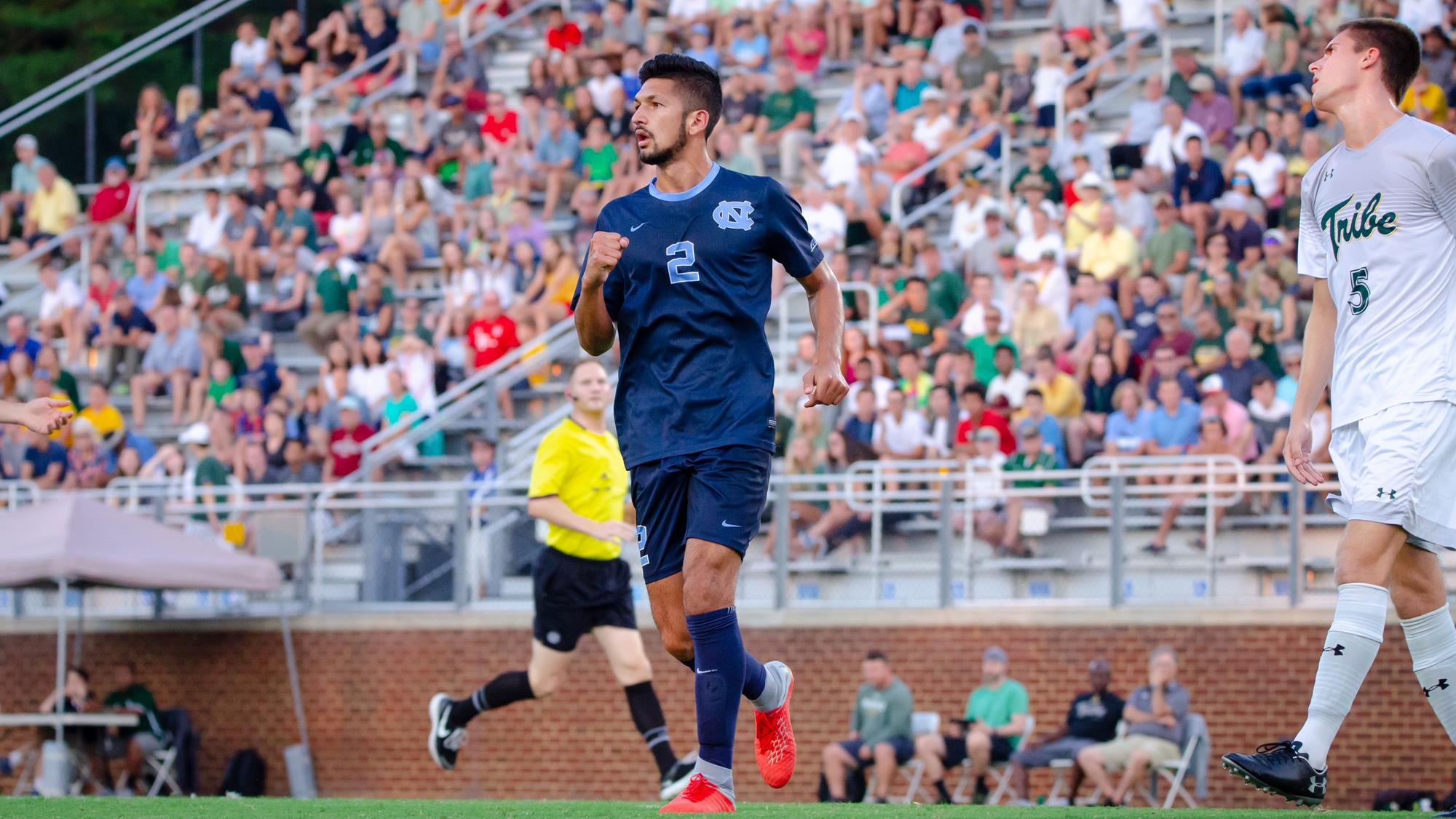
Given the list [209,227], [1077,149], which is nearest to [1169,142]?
[1077,149]

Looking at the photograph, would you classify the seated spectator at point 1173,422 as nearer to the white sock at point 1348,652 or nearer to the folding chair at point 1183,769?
the folding chair at point 1183,769

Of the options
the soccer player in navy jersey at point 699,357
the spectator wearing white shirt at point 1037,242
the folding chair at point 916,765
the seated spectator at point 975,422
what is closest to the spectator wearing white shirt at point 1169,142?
the spectator wearing white shirt at point 1037,242

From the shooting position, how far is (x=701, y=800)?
6391 millimetres

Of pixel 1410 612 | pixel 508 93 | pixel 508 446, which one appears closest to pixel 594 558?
pixel 1410 612

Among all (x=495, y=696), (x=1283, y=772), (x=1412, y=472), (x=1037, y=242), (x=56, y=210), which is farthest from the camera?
(x=56, y=210)

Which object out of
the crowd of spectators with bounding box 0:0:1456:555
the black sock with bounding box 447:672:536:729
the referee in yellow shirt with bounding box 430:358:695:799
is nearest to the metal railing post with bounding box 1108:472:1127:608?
the crowd of spectators with bounding box 0:0:1456:555

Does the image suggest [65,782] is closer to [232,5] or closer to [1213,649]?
[1213,649]

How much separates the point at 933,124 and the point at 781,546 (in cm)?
552

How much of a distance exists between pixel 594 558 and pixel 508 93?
43.6ft

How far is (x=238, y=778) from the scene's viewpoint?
1712 cm

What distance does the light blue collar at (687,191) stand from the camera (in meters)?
6.60

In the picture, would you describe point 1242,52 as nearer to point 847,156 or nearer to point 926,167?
point 926,167

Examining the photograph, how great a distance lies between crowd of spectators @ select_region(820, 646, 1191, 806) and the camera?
44.8 ft

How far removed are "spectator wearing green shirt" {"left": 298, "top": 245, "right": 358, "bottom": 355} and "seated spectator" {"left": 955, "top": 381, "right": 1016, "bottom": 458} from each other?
735cm
